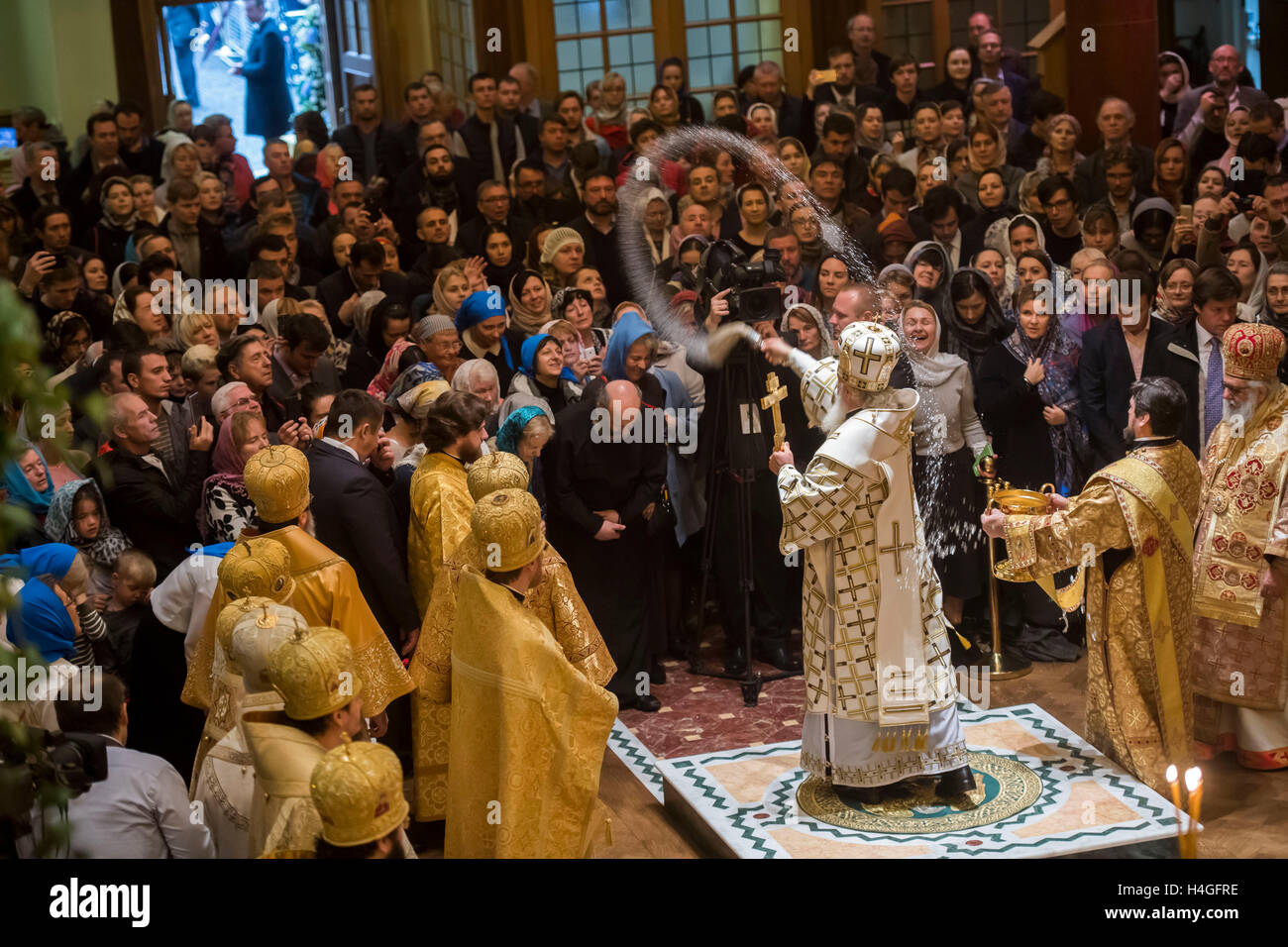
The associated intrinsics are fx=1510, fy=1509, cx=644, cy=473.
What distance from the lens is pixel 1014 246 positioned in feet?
26.3

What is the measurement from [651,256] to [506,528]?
431 centimetres

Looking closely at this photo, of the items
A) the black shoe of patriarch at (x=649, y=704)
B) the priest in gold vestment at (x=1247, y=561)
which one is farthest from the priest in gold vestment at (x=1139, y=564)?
the black shoe of patriarch at (x=649, y=704)

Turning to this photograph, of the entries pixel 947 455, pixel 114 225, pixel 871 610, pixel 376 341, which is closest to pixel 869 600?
pixel 871 610

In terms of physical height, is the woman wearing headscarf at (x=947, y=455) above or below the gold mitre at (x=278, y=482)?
below

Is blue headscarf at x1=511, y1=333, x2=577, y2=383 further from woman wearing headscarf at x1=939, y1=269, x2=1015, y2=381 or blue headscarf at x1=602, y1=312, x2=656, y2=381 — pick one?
woman wearing headscarf at x1=939, y1=269, x2=1015, y2=381

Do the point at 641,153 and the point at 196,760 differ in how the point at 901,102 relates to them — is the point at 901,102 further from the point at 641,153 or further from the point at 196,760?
the point at 196,760

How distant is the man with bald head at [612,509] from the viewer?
21.1ft

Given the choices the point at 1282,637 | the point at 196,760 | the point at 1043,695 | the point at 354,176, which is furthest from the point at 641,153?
the point at 196,760

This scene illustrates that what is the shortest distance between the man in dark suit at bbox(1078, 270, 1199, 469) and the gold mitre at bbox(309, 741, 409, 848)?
4681mm

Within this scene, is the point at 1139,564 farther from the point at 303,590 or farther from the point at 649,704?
the point at 303,590

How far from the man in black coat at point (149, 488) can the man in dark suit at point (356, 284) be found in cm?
224

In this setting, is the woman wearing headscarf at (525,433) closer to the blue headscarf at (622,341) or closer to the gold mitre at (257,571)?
the blue headscarf at (622,341)

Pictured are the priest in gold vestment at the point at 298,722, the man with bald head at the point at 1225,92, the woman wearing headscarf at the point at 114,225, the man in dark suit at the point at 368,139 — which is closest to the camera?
the priest in gold vestment at the point at 298,722

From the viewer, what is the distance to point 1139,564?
5453 mm
